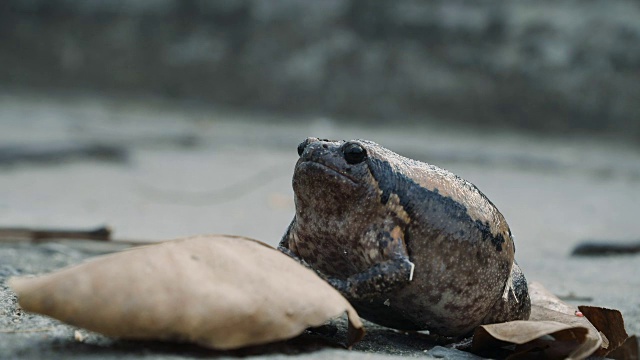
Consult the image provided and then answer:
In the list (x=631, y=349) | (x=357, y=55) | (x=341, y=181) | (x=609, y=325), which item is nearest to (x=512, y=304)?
(x=609, y=325)

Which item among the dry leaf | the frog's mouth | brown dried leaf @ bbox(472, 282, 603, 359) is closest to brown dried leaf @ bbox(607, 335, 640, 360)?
brown dried leaf @ bbox(472, 282, 603, 359)

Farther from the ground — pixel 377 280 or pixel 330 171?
pixel 330 171

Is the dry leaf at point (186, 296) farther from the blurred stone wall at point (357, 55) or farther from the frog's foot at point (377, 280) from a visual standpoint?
the blurred stone wall at point (357, 55)

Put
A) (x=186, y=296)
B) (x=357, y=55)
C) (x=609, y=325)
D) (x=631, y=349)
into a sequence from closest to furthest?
(x=186, y=296)
(x=631, y=349)
(x=609, y=325)
(x=357, y=55)

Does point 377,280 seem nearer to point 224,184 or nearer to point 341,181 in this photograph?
point 341,181

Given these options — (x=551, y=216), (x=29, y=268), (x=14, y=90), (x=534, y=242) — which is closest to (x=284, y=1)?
(x=14, y=90)

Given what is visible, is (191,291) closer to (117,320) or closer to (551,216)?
(117,320)

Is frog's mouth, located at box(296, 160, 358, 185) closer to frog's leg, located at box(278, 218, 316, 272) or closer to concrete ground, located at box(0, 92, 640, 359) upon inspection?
frog's leg, located at box(278, 218, 316, 272)
